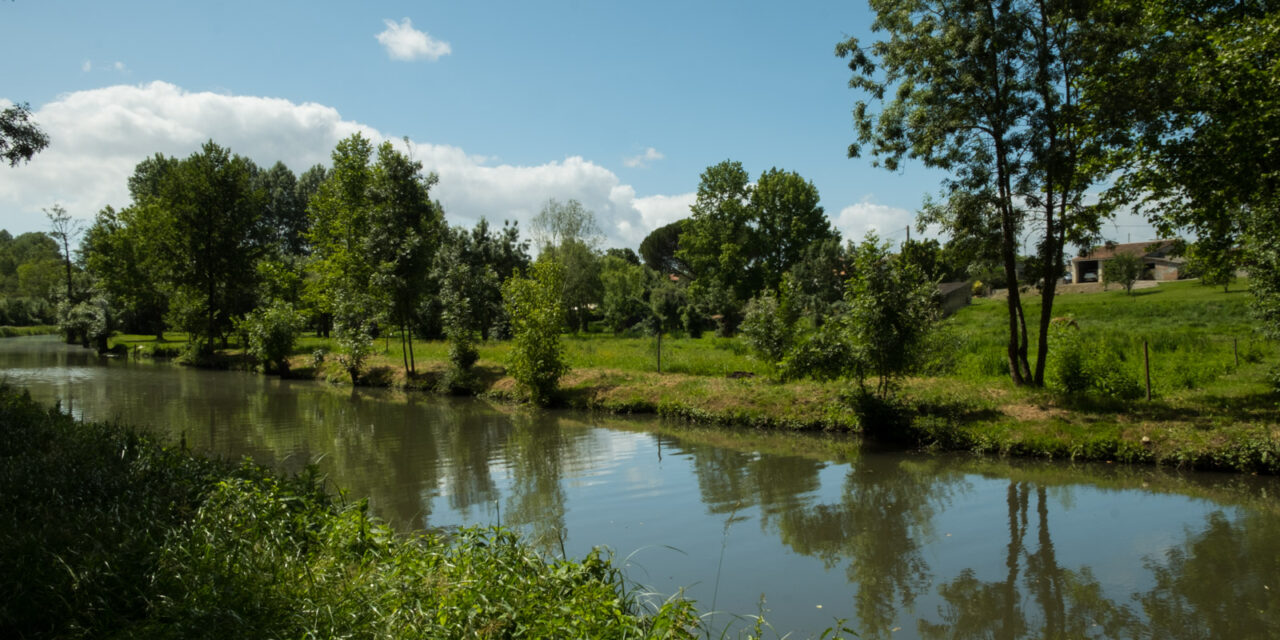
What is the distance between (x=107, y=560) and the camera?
4.99 metres

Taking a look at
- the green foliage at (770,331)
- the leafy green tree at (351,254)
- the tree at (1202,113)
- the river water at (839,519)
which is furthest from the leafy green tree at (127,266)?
the tree at (1202,113)

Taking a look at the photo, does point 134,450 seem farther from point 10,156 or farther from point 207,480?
point 10,156

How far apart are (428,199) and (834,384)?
1864cm

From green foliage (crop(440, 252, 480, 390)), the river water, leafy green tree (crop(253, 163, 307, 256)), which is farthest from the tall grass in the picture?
leafy green tree (crop(253, 163, 307, 256))

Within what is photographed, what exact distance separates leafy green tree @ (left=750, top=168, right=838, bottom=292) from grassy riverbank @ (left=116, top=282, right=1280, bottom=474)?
22.1 metres

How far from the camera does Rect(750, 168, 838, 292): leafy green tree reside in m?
49.6

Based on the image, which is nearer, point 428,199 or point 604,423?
point 604,423

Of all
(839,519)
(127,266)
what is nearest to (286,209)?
(127,266)

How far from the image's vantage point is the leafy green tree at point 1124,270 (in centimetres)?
4872

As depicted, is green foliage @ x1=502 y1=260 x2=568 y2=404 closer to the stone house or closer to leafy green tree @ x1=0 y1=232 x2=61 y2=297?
the stone house

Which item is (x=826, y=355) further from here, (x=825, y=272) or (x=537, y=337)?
(x=825, y=272)

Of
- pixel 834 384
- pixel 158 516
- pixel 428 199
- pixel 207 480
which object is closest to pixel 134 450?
pixel 207 480

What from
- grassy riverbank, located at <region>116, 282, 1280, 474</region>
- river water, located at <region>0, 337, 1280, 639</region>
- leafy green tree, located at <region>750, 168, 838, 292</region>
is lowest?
river water, located at <region>0, 337, 1280, 639</region>

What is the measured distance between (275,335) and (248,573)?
1152 inches
